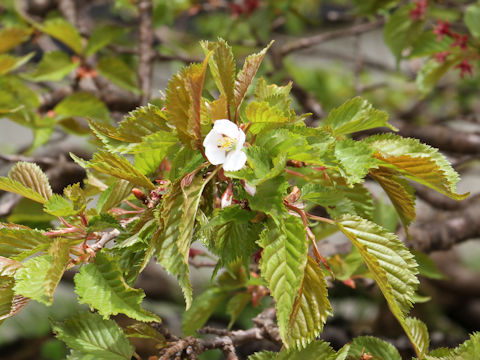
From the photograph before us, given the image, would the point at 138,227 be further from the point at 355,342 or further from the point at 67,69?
the point at 67,69

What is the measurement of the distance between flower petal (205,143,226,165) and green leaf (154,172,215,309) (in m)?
0.02

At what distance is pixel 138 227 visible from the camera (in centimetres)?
41

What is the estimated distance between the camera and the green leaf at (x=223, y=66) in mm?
399

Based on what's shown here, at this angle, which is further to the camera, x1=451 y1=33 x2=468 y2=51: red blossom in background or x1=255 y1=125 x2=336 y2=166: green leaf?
x1=451 y1=33 x2=468 y2=51: red blossom in background

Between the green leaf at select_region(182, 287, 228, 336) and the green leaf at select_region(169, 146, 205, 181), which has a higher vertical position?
the green leaf at select_region(169, 146, 205, 181)

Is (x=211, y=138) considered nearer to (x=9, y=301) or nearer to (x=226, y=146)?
(x=226, y=146)

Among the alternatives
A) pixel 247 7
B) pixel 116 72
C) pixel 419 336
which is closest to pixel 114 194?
pixel 419 336

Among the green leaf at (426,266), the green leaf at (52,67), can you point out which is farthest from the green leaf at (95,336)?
the green leaf at (52,67)

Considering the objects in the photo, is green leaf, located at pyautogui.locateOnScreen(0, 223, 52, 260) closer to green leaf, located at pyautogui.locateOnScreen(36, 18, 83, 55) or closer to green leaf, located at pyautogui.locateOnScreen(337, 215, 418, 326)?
green leaf, located at pyautogui.locateOnScreen(337, 215, 418, 326)

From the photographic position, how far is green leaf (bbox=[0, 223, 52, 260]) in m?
0.40

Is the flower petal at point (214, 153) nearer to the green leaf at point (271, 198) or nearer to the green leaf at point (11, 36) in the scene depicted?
the green leaf at point (271, 198)

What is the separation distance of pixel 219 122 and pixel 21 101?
661mm

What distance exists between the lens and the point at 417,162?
41 centimetres

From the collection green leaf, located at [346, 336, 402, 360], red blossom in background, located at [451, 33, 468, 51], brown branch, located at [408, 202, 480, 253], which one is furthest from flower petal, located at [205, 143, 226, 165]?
red blossom in background, located at [451, 33, 468, 51]
